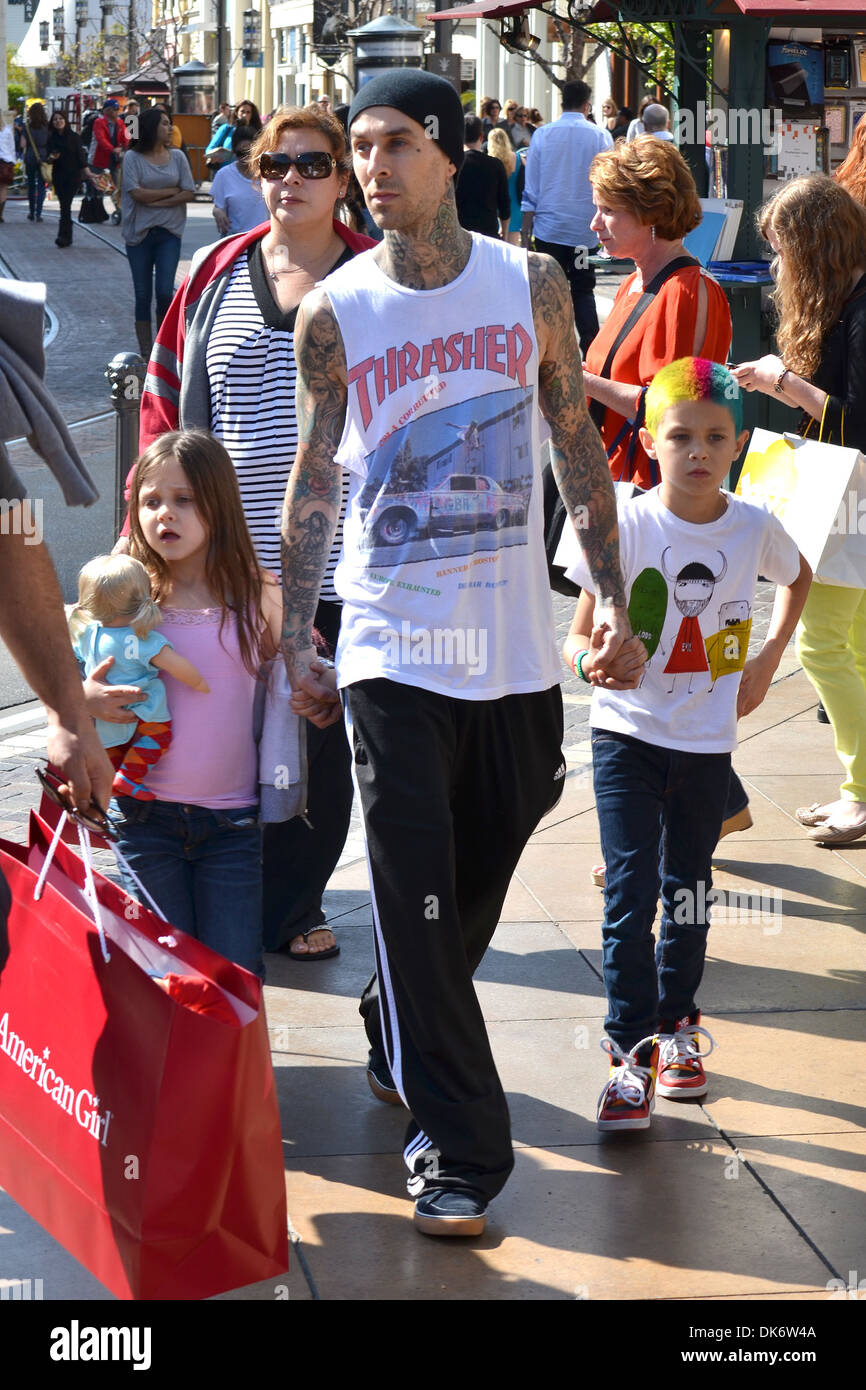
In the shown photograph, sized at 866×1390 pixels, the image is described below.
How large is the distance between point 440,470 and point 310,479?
0.32 metres

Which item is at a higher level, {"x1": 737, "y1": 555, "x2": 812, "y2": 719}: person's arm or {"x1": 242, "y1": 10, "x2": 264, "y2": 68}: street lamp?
{"x1": 242, "y1": 10, "x2": 264, "y2": 68}: street lamp

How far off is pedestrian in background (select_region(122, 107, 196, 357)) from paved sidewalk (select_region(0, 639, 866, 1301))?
34.4ft

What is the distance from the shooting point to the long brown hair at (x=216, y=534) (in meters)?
3.92

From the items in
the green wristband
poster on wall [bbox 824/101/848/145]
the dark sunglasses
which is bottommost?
the green wristband

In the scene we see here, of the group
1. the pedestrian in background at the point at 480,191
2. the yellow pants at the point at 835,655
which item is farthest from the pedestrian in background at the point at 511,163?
the yellow pants at the point at 835,655

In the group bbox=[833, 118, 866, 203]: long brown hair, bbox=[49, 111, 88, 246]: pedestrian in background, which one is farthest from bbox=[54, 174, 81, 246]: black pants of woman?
bbox=[833, 118, 866, 203]: long brown hair

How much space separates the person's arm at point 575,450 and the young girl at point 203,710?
75 cm

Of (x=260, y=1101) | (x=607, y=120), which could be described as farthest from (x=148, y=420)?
(x=607, y=120)

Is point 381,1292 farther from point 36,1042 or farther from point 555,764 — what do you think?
point 555,764

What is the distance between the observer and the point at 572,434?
361 centimetres

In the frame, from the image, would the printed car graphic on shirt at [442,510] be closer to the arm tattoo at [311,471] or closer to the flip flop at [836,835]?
the arm tattoo at [311,471]

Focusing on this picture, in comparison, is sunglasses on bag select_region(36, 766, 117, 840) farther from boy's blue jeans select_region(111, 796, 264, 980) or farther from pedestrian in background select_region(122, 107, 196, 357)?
pedestrian in background select_region(122, 107, 196, 357)

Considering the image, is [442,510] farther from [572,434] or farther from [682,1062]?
[682,1062]

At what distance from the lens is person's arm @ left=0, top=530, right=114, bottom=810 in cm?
300
